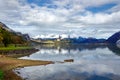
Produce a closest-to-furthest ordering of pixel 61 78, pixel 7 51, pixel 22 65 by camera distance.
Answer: pixel 61 78 → pixel 22 65 → pixel 7 51

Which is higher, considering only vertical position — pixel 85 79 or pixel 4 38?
pixel 4 38

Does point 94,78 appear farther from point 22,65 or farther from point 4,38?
point 4,38

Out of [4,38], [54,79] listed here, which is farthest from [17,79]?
[4,38]

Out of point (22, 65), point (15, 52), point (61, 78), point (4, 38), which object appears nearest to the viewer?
point (61, 78)

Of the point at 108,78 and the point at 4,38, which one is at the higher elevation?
the point at 4,38

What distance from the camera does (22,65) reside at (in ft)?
287

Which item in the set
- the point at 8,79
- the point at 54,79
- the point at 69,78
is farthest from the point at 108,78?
the point at 8,79

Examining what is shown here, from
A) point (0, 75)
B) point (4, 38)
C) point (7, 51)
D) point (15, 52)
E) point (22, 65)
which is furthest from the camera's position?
point (4, 38)

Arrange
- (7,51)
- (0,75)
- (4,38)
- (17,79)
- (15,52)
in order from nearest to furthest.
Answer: (0,75)
(17,79)
(7,51)
(15,52)
(4,38)

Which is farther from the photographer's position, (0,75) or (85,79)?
(85,79)

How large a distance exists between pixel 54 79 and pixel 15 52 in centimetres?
9306

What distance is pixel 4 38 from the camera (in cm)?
15825

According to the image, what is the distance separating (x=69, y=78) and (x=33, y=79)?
8075mm

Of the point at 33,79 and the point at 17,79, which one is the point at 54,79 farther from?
the point at 17,79
